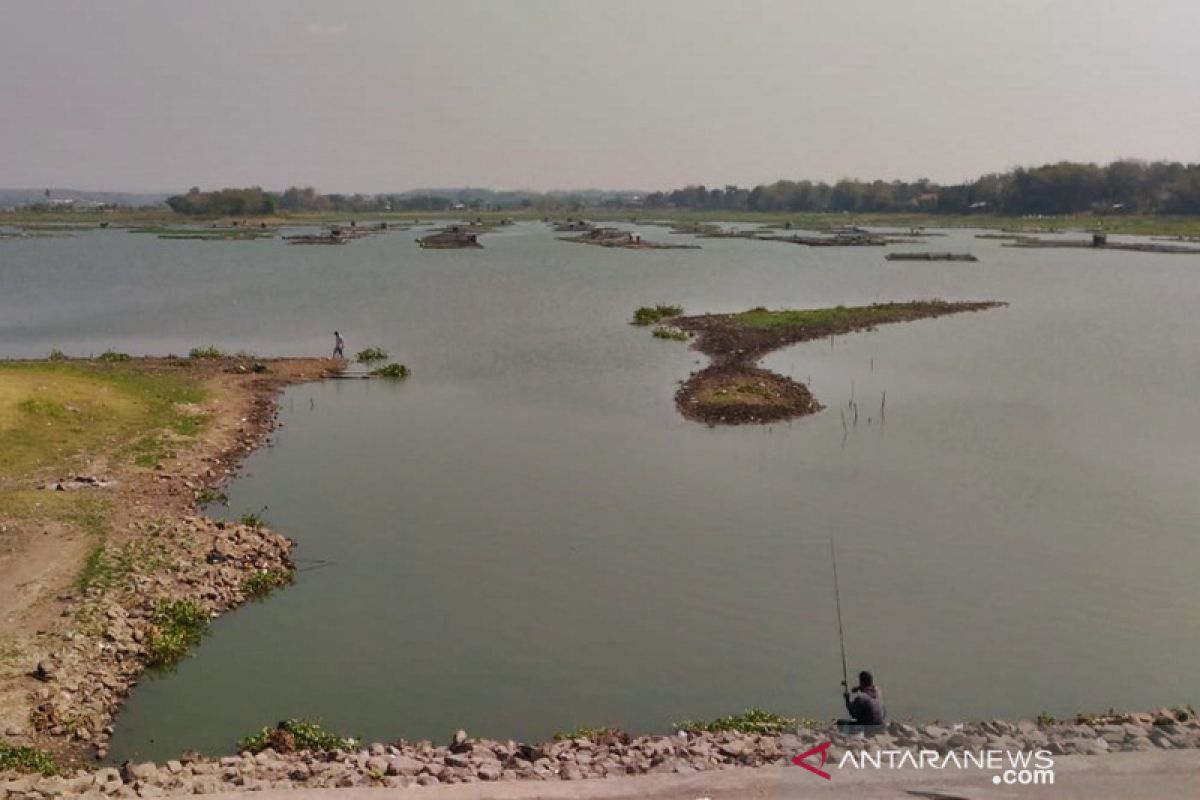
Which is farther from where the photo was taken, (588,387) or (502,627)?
(588,387)

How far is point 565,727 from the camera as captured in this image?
13.1 meters

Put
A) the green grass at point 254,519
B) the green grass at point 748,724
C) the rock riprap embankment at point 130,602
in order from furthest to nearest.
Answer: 1. the green grass at point 254,519
2. the rock riprap embankment at point 130,602
3. the green grass at point 748,724

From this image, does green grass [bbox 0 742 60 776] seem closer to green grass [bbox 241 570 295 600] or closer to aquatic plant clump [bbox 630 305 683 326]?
green grass [bbox 241 570 295 600]

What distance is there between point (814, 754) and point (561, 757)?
10.5ft

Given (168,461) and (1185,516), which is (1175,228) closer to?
(1185,516)

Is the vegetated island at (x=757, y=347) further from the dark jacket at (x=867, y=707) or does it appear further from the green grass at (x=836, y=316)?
the dark jacket at (x=867, y=707)

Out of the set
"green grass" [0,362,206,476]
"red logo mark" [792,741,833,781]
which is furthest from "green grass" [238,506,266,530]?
"red logo mark" [792,741,833,781]

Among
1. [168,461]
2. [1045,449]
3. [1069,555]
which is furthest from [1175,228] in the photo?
[168,461]

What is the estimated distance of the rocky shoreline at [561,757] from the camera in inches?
419

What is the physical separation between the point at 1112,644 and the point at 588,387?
23213mm

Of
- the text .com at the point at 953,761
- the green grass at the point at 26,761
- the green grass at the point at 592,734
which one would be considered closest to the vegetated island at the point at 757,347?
the green grass at the point at 592,734

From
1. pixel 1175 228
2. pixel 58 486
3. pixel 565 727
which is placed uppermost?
pixel 1175 228

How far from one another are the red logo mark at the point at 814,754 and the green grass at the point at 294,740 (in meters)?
5.91

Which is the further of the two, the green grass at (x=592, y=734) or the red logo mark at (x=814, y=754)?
the green grass at (x=592, y=734)
